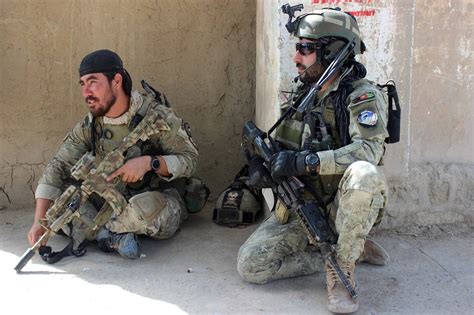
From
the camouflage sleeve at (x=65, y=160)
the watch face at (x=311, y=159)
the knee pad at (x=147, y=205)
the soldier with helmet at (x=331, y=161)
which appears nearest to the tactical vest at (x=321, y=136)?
the soldier with helmet at (x=331, y=161)

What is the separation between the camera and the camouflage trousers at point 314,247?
2.93 meters

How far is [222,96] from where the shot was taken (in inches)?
192

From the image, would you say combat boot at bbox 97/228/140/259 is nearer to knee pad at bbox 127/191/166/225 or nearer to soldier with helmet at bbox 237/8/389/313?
knee pad at bbox 127/191/166/225

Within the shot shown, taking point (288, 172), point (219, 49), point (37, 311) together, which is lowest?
point (37, 311)

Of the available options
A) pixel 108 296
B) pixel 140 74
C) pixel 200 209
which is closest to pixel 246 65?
pixel 140 74

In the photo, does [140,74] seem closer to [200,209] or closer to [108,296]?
[200,209]

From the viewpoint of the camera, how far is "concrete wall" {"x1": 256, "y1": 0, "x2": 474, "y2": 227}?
12.7 feet

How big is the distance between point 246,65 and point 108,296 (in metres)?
2.33

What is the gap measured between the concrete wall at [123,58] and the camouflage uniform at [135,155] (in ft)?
2.76

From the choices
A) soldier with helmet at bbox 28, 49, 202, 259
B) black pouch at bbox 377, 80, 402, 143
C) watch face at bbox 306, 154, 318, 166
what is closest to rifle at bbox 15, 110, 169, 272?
soldier with helmet at bbox 28, 49, 202, 259

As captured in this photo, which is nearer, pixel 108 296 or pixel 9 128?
pixel 108 296

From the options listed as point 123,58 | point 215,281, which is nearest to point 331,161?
point 215,281

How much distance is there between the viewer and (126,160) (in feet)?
12.5

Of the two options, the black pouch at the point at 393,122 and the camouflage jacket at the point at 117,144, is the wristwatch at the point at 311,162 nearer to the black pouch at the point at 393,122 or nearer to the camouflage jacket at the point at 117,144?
the black pouch at the point at 393,122
